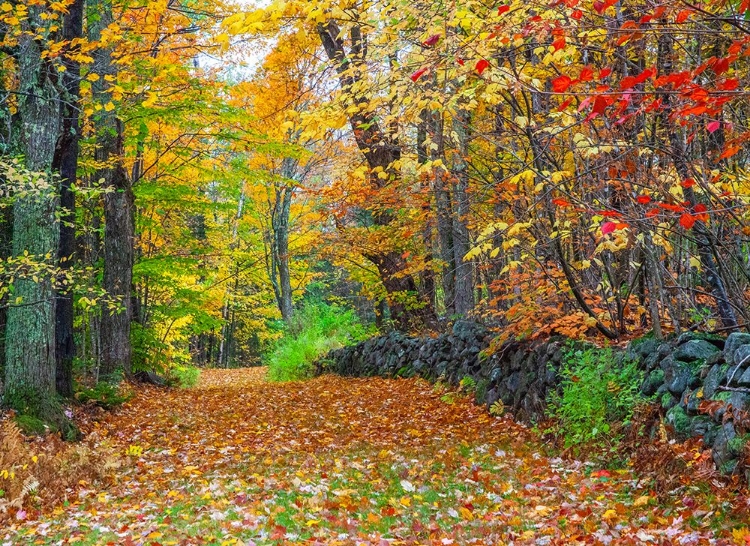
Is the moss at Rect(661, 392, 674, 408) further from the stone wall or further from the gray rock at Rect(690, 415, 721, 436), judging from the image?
the gray rock at Rect(690, 415, 721, 436)

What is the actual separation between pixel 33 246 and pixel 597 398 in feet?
22.1

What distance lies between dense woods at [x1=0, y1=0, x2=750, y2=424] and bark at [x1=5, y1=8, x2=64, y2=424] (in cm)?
2


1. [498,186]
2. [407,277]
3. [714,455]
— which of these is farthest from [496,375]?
[407,277]

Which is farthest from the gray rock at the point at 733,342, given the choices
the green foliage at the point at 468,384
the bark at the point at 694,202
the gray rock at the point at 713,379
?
the green foliage at the point at 468,384

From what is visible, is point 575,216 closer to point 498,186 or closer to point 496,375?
point 498,186

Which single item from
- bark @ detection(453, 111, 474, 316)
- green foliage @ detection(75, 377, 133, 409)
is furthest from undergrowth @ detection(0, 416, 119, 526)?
bark @ detection(453, 111, 474, 316)

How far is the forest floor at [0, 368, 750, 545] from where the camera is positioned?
175 inches

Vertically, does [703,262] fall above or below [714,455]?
above

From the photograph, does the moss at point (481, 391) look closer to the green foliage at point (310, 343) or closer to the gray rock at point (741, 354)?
the gray rock at point (741, 354)

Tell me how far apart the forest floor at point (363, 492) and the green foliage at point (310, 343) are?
26.5 feet

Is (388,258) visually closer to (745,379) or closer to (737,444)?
(745,379)

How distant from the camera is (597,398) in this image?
6.56 metres

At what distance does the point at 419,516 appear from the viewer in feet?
16.4

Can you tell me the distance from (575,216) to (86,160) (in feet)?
28.1
